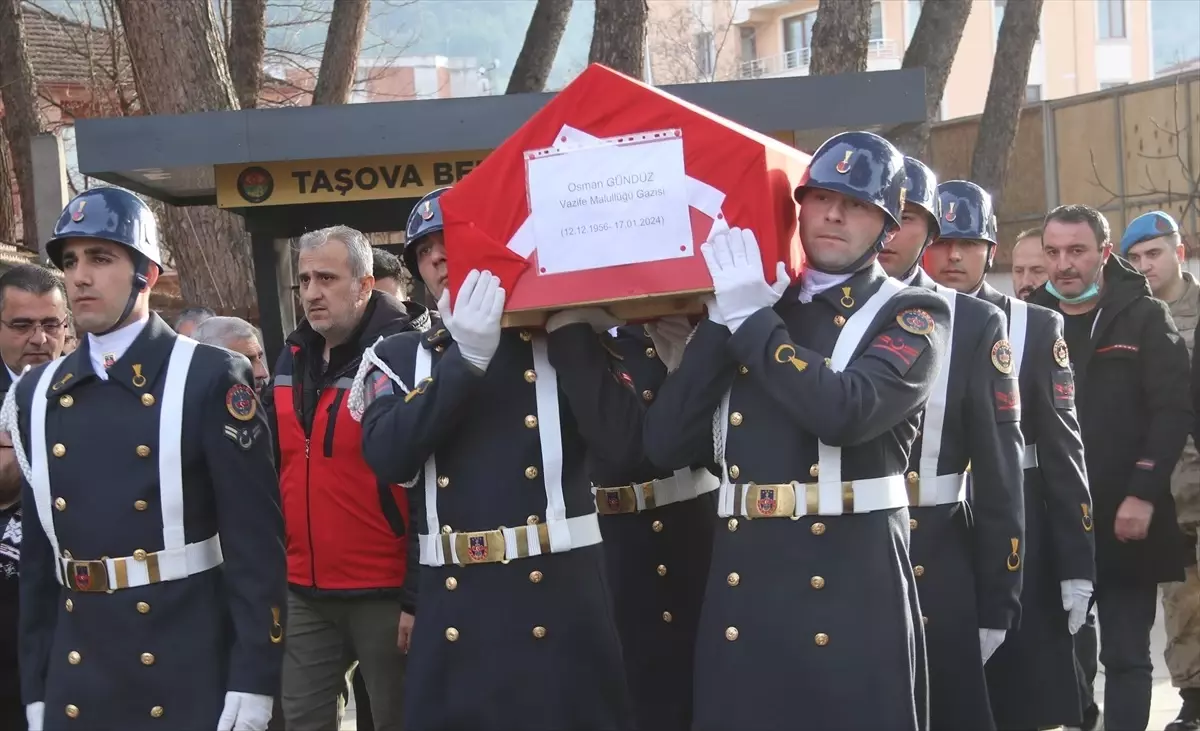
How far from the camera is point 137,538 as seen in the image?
399cm

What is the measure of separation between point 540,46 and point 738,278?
11.3 m

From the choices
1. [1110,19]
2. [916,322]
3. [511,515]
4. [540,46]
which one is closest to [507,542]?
[511,515]

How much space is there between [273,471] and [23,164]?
40.8 feet

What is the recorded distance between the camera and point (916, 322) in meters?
3.81

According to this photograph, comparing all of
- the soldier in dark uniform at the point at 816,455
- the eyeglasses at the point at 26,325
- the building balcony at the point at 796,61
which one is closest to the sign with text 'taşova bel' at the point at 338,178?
the eyeglasses at the point at 26,325

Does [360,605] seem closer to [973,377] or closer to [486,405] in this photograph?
[486,405]

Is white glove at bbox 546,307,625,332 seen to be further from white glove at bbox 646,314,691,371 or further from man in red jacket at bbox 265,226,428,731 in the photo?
man in red jacket at bbox 265,226,428,731

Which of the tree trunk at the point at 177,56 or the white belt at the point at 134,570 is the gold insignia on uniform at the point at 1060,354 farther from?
the tree trunk at the point at 177,56

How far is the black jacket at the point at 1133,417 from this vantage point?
635cm

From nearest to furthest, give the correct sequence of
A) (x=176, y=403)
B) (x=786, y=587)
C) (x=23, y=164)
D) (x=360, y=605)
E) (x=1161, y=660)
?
(x=786, y=587), (x=176, y=403), (x=360, y=605), (x=1161, y=660), (x=23, y=164)

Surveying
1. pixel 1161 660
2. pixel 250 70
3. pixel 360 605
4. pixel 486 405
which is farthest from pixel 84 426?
pixel 250 70

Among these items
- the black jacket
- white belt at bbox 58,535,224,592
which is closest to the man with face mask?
the black jacket

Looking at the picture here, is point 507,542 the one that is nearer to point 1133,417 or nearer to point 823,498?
point 823,498

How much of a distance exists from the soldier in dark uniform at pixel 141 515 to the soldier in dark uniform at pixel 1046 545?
2.42 metres
